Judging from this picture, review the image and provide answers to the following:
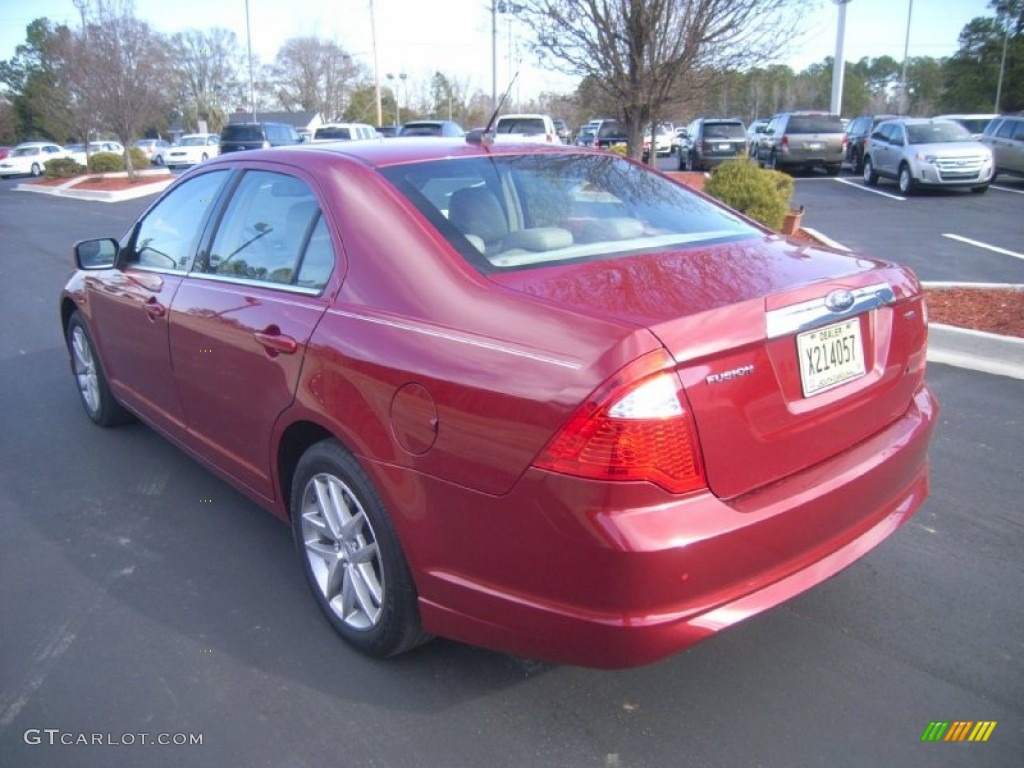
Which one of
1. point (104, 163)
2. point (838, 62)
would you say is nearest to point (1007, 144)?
point (838, 62)

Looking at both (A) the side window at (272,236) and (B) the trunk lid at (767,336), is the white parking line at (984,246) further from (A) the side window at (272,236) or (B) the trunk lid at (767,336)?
(A) the side window at (272,236)

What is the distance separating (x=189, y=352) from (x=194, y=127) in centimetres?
8081

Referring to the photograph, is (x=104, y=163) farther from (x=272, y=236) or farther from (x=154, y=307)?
(x=272, y=236)

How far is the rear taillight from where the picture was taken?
6.66ft

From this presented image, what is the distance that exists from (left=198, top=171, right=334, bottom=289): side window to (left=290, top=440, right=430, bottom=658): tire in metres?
0.68

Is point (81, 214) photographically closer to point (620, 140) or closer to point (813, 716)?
point (620, 140)

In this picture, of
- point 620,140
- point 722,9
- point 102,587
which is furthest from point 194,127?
point 102,587

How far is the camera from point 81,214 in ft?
65.9

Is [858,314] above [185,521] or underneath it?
above

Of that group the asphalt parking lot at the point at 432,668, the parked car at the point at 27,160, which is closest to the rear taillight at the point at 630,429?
the asphalt parking lot at the point at 432,668

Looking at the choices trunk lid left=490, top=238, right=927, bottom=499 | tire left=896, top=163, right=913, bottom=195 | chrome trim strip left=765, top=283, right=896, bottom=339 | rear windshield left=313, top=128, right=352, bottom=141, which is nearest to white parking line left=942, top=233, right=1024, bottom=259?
tire left=896, top=163, right=913, bottom=195

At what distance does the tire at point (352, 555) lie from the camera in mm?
2602

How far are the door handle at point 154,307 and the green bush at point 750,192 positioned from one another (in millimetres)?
6881

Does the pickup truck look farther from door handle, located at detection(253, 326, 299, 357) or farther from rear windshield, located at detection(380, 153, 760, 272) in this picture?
door handle, located at detection(253, 326, 299, 357)
